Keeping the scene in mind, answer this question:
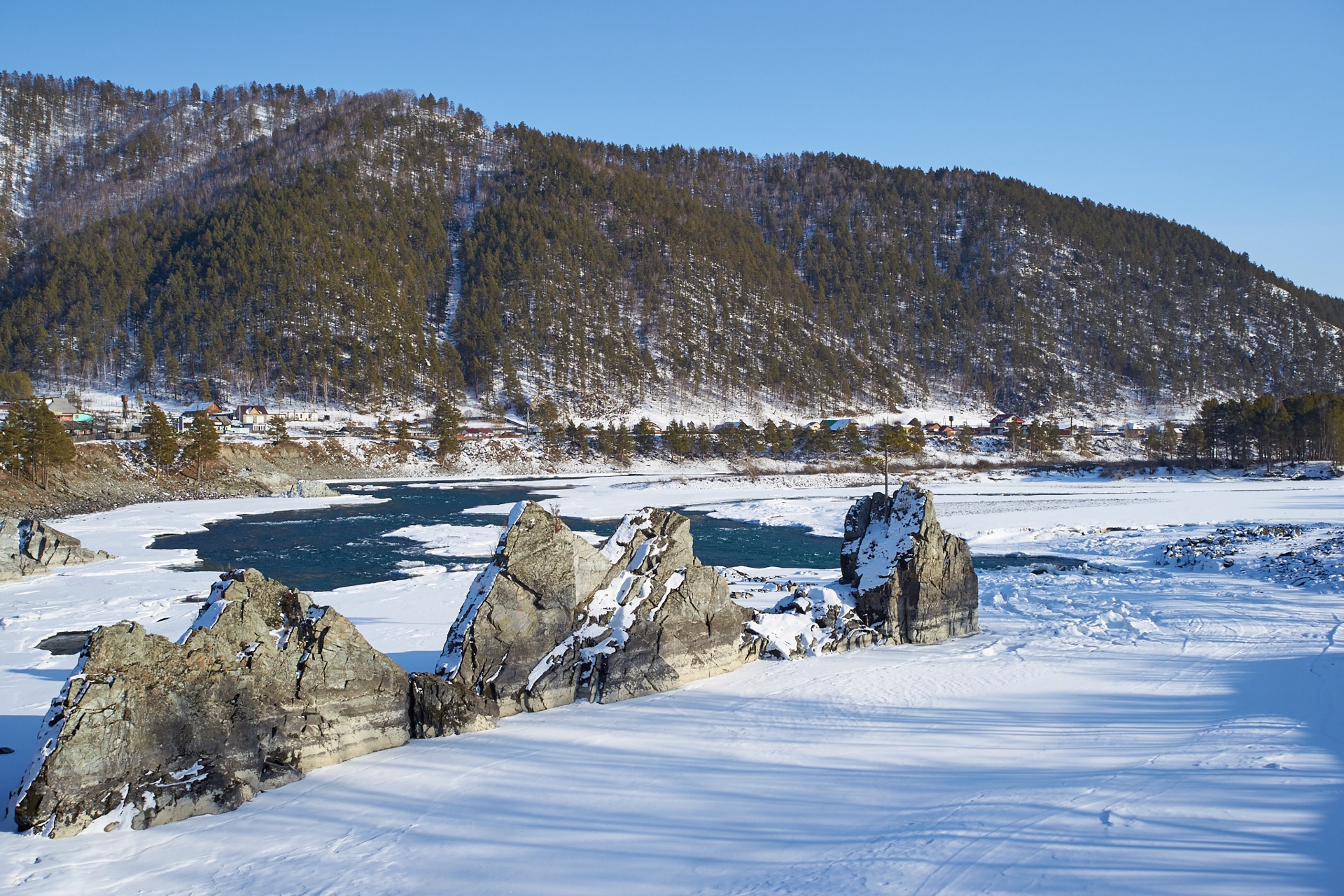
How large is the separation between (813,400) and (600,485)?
76.6m

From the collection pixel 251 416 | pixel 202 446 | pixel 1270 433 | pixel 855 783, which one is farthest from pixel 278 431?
pixel 1270 433

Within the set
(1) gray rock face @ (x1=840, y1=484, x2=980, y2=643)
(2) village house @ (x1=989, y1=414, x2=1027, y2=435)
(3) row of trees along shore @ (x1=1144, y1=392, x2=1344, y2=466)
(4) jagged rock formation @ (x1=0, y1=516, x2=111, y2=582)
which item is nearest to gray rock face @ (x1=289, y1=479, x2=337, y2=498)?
(4) jagged rock formation @ (x1=0, y1=516, x2=111, y2=582)

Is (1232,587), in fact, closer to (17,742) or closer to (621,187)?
(17,742)

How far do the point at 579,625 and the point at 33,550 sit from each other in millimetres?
21510

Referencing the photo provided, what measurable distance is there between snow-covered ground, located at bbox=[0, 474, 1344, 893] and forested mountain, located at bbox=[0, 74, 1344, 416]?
4166 inches

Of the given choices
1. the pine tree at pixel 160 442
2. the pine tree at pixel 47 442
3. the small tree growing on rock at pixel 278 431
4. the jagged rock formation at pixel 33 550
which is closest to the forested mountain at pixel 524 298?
the small tree growing on rock at pixel 278 431

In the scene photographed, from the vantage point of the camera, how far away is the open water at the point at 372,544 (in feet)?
86.9

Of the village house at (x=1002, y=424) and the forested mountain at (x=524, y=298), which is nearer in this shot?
the village house at (x=1002, y=424)

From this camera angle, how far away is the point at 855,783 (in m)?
8.78

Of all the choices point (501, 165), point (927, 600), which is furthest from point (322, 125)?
point (927, 600)

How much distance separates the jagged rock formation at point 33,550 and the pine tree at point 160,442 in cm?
3566

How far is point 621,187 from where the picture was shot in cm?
17575

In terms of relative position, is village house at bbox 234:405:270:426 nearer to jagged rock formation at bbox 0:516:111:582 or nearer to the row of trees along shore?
jagged rock formation at bbox 0:516:111:582

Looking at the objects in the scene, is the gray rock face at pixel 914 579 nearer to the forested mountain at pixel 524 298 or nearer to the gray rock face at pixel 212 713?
the gray rock face at pixel 212 713
